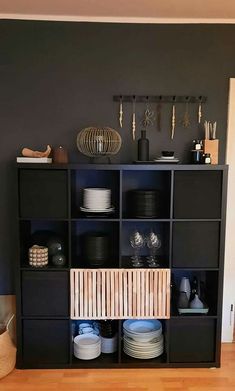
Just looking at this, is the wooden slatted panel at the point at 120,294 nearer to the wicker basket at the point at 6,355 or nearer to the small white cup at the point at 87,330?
the small white cup at the point at 87,330

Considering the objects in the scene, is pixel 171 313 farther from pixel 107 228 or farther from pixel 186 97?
pixel 186 97

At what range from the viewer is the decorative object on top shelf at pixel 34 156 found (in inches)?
100

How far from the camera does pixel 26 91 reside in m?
2.76

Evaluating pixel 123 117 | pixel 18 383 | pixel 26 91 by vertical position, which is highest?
pixel 26 91

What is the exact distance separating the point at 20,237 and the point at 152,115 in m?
1.26

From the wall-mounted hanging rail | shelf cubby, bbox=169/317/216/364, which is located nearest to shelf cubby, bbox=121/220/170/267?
shelf cubby, bbox=169/317/216/364

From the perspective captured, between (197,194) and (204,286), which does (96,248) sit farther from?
(204,286)

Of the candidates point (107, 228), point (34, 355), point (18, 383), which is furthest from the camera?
point (107, 228)

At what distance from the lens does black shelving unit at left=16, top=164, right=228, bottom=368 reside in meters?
2.53

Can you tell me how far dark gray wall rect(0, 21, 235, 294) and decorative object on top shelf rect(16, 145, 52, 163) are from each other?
0.59 ft

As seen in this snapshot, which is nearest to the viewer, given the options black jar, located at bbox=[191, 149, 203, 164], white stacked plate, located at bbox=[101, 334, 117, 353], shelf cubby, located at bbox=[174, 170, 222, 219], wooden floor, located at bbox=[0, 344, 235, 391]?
wooden floor, located at bbox=[0, 344, 235, 391]

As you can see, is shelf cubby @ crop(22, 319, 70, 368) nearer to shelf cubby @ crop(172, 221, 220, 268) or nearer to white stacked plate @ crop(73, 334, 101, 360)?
white stacked plate @ crop(73, 334, 101, 360)

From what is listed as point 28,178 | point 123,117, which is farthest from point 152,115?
point 28,178

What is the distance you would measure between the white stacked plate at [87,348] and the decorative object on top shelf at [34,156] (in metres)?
1.27
